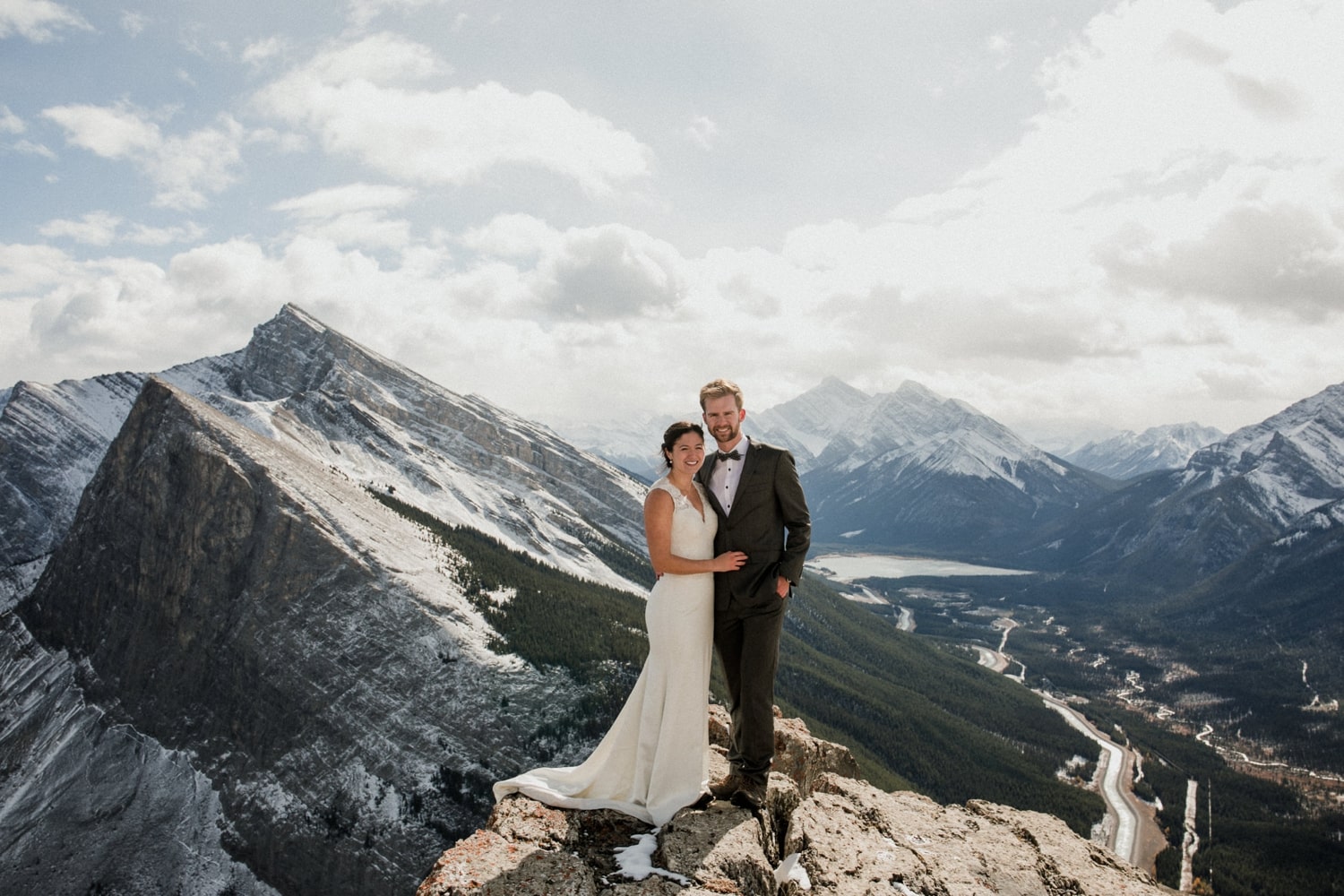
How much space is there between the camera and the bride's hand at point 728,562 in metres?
11.0

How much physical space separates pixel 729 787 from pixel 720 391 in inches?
260

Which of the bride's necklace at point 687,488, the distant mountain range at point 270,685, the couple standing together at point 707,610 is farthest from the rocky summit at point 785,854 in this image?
the distant mountain range at point 270,685

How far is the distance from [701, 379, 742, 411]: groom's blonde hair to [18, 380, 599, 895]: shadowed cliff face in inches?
4012

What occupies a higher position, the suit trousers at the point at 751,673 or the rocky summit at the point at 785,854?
the suit trousers at the point at 751,673

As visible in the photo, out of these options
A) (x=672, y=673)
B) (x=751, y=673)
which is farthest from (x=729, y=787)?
(x=672, y=673)

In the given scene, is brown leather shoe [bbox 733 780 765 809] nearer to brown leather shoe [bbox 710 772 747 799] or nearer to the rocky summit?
brown leather shoe [bbox 710 772 747 799]

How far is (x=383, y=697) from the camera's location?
354ft

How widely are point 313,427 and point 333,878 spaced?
426 ft

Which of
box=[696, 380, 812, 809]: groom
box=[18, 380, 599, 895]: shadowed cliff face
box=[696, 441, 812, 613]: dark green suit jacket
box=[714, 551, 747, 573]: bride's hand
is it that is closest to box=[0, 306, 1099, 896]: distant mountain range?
box=[18, 380, 599, 895]: shadowed cliff face

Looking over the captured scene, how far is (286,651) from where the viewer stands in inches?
4537

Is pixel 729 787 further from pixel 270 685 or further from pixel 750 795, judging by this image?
pixel 270 685

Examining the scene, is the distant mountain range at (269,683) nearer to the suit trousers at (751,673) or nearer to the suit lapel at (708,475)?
the suit trousers at (751,673)

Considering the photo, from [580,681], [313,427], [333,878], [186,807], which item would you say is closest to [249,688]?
[186,807]

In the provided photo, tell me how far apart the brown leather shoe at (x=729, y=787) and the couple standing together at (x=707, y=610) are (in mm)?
18
